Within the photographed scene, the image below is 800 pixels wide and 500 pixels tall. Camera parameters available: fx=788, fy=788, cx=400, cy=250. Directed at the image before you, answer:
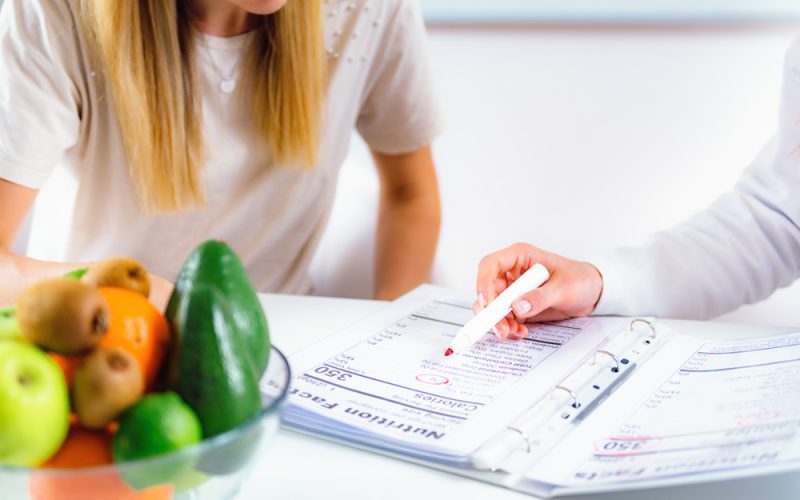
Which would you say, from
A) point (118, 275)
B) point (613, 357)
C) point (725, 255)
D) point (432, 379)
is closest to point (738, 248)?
point (725, 255)

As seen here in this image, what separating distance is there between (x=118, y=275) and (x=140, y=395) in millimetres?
98

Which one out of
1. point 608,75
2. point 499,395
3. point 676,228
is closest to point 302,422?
point 499,395

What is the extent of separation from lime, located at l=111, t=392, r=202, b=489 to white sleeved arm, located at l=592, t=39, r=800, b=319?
1.61 ft

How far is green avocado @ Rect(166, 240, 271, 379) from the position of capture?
0.41 meters

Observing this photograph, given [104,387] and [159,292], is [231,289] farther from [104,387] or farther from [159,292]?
[159,292]

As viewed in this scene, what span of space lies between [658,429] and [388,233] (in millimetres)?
635

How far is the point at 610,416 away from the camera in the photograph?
515 millimetres

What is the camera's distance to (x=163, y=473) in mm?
342

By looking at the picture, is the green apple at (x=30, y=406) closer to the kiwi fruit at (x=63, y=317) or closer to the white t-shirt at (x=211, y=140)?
the kiwi fruit at (x=63, y=317)

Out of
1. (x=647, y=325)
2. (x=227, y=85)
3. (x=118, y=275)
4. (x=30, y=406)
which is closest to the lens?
(x=30, y=406)

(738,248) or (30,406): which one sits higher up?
(30,406)

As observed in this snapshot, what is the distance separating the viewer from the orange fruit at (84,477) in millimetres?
334

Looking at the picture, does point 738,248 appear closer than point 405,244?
Yes

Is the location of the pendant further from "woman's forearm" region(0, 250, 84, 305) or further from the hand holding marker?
the hand holding marker
